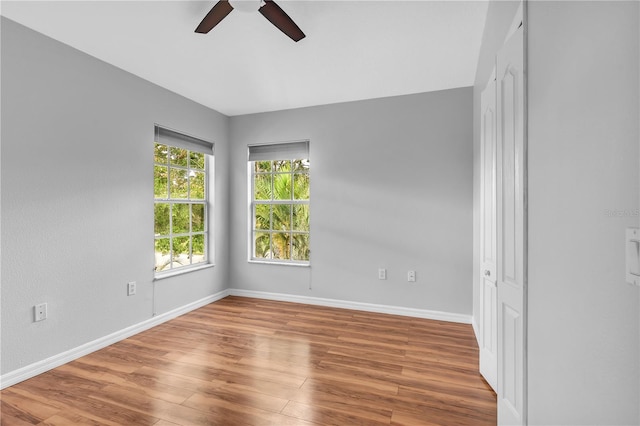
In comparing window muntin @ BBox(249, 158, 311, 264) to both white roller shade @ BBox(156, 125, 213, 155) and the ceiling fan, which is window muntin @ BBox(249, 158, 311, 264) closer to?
white roller shade @ BBox(156, 125, 213, 155)

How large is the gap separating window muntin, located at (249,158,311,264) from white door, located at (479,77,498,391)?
234 centimetres

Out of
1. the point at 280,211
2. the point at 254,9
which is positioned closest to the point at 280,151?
the point at 280,211

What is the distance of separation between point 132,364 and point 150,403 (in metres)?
0.68

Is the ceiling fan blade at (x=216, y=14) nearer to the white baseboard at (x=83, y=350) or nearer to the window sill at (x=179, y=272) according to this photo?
the window sill at (x=179, y=272)

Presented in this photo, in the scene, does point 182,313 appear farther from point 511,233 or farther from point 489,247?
point 511,233

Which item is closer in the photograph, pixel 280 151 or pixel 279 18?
pixel 279 18

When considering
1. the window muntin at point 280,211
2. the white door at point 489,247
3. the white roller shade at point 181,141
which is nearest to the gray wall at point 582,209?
the white door at point 489,247

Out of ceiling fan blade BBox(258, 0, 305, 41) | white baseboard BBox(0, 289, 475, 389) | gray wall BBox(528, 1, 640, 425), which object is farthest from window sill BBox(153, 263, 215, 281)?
gray wall BBox(528, 1, 640, 425)

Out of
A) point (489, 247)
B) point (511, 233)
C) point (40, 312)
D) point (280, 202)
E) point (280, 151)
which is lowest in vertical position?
point (40, 312)

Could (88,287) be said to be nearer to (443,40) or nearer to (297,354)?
(297,354)

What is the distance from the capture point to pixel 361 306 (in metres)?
3.90

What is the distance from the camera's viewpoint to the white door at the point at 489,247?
2.06 m

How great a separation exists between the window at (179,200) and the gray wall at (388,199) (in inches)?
36.2

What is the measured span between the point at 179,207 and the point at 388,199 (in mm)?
2557
